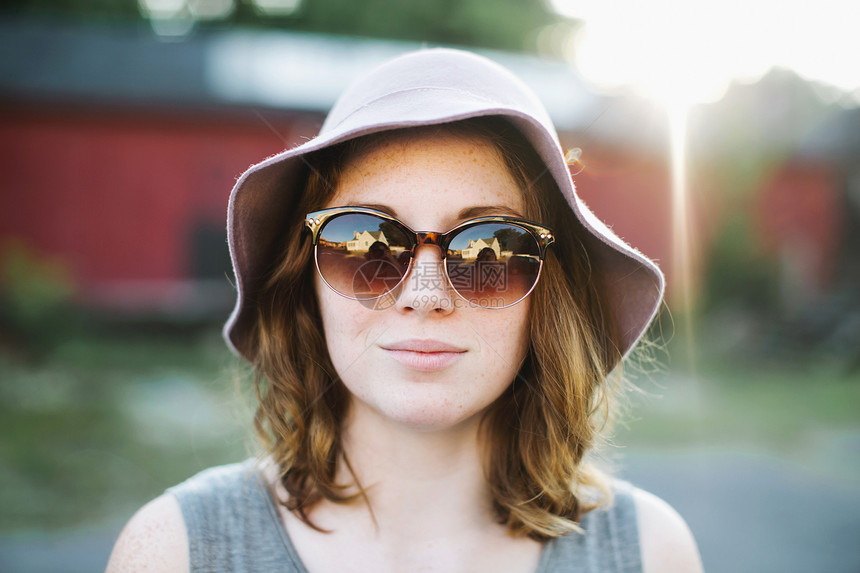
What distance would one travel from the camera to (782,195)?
15578 millimetres

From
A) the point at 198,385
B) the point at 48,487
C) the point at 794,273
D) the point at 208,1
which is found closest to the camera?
the point at 48,487

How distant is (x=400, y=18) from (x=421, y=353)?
22192mm

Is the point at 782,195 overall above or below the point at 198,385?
above

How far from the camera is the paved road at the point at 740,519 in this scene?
3859 mm

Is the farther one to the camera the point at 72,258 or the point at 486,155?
the point at 72,258

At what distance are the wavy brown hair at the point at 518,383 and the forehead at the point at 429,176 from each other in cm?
4

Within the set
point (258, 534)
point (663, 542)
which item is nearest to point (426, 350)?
point (258, 534)

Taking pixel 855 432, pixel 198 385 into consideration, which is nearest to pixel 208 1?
pixel 198 385

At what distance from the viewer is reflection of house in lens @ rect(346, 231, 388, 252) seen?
1.33 meters

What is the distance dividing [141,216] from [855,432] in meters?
12.4

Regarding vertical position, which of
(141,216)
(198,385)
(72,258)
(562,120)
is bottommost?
(198,385)

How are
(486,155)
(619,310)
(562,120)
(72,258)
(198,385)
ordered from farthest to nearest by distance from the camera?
(562,120)
(72,258)
(198,385)
(619,310)
(486,155)

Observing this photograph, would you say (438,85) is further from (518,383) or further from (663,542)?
(663,542)

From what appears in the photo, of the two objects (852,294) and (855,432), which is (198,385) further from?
(852,294)
